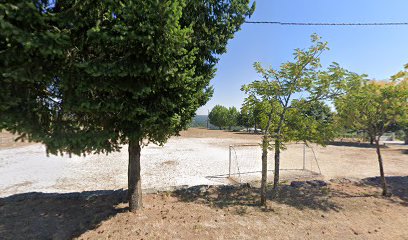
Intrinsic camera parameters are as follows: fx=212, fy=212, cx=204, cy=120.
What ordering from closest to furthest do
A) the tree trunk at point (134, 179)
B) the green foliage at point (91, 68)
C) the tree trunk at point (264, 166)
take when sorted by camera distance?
the green foliage at point (91, 68) < the tree trunk at point (134, 179) < the tree trunk at point (264, 166)

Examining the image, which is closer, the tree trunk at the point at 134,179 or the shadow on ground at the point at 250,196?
the tree trunk at the point at 134,179

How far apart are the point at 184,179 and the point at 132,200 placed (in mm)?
4718

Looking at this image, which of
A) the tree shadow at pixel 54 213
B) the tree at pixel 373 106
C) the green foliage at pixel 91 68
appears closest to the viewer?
the green foliage at pixel 91 68

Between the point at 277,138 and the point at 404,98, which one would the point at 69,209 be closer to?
the point at 277,138

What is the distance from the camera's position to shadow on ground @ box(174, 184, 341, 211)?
5988 millimetres

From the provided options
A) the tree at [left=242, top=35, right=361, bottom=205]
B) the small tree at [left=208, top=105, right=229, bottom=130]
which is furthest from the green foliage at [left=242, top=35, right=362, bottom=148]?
the small tree at [left=208, top=105, right=229, bottom=130]

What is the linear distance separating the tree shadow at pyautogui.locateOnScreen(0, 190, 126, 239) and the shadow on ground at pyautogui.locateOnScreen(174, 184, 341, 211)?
6.82 feet

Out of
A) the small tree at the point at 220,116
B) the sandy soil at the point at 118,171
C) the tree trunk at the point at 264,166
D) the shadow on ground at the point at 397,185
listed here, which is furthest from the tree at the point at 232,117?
the tree trunk at the point at 264,166

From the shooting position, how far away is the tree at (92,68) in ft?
9.29

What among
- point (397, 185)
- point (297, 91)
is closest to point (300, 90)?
point (297, 91)

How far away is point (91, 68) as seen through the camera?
301cm

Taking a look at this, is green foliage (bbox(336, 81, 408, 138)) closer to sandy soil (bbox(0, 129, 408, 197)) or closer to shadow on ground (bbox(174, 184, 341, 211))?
shadow on ground (bbox(174, 184, 341, 211))

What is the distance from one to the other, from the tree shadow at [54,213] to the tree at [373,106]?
23.5ft

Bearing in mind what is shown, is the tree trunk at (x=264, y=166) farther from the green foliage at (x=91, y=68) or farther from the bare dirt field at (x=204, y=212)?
the green foliage at (x=91, y=68)
